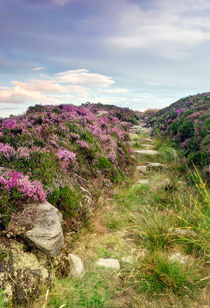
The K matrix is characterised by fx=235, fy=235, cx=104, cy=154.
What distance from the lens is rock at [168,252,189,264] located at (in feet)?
12.9

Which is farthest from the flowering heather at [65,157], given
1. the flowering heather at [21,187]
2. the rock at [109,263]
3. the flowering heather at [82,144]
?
the rock at [109,263]

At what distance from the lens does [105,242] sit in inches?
188

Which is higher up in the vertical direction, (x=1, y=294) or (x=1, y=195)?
(x=1, y=195)

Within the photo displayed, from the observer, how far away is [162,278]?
3.50 m

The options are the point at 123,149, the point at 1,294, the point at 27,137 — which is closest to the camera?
the point at 1,294

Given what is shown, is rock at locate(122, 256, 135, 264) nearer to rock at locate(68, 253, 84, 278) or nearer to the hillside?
the hillside

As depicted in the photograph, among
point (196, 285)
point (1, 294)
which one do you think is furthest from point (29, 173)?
point (196, 285)

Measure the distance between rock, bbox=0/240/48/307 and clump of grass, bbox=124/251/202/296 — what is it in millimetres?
1375

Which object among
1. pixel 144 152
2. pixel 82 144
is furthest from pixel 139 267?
pixel 144 152

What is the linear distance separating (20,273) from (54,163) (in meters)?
2.77

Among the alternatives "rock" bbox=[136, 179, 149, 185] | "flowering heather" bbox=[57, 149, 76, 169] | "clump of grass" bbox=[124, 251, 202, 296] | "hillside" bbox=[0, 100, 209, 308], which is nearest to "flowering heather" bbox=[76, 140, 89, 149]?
"hillside" bbox=[0, 100, 209, 308]

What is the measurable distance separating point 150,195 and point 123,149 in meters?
3.75

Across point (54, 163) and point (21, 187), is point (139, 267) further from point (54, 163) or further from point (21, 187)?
point (54, 163)

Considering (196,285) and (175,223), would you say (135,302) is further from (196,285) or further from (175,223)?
(175,223)
